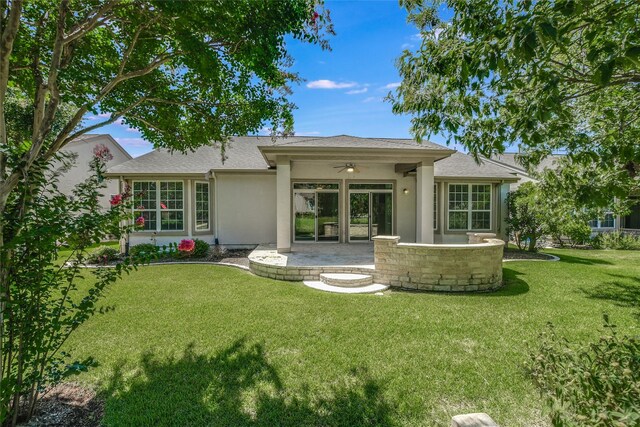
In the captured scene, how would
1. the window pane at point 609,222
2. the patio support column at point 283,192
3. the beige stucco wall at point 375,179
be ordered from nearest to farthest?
the patio support column at point 283,192, the beige stucco wall at point 375,179, the window pane at point 609,222

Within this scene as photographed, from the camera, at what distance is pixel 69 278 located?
3057 mm

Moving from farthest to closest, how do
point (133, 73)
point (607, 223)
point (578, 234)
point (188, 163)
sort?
point (607, 223) → point (578, 234) → point (188, 163) → point (133, 73)

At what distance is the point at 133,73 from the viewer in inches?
174

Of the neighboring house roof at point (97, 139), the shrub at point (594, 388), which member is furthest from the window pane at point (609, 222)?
the neighboring house roof at point (97, 139)

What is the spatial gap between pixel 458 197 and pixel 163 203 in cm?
1363

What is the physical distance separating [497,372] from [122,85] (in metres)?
7.29

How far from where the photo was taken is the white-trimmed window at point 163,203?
1356cm

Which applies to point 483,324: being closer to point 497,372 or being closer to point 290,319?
point 497,372

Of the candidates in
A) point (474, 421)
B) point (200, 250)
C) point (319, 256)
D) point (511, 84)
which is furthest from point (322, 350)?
point (200, 250)

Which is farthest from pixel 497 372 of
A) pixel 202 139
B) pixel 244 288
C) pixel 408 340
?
pixel 202 139

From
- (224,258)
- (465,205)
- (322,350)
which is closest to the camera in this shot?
(322,350)

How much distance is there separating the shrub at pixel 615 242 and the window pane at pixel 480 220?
21.7ft

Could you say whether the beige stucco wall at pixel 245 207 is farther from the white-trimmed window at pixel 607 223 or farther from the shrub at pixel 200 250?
the white-trimmed window at pixel 607 223

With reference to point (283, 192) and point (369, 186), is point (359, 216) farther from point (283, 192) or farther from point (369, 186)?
point (283, 192)
